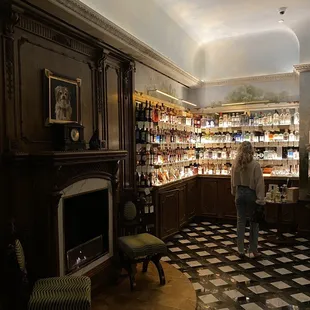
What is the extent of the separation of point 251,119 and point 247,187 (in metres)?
2.78

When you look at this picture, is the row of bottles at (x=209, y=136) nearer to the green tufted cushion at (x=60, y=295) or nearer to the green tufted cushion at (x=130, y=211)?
the green tufted cushion at (x=130, y=211)

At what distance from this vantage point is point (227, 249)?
5.20 metres

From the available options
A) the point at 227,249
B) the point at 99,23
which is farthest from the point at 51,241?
the point at 227,249

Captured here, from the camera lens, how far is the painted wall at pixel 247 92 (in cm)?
680

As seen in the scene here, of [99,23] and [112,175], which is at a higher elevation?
[99,23]

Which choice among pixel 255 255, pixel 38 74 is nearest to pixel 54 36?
pixel 38 74

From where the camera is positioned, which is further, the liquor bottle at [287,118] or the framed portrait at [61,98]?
the liquor bottle at [287,118]

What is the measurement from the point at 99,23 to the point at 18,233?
2339 mm

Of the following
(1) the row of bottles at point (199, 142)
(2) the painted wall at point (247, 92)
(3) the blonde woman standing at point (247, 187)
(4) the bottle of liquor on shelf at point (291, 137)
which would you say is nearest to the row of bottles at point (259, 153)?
(1) the row of bottles at point (199, 142)

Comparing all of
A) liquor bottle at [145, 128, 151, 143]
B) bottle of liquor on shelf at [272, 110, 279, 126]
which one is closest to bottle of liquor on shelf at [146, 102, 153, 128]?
liquor bottle at [145, 128, 151, 143]

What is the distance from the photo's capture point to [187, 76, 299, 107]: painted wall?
22.3 feet

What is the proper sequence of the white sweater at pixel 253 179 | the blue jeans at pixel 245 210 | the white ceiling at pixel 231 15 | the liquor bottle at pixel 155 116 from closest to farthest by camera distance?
1. the white sweater at pixel 253 179
2. the blue jeans at pixel 245 210
3. the white ceiling at pixel 231 15
4. the liquor bottle at pixel 155 116

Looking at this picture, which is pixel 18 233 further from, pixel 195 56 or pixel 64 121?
pixel 195 56

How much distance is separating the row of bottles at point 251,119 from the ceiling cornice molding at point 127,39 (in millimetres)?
1076
